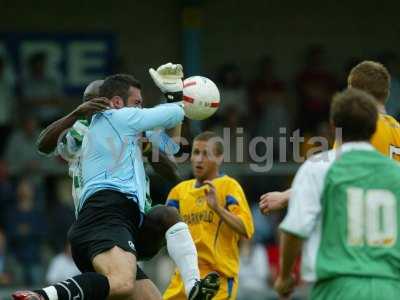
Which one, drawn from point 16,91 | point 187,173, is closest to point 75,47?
point 16,91

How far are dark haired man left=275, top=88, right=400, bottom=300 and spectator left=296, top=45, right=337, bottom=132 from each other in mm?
10022

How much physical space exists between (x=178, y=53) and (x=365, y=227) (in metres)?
11.4

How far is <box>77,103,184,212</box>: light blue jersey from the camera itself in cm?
781

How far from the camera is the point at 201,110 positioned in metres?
8.32

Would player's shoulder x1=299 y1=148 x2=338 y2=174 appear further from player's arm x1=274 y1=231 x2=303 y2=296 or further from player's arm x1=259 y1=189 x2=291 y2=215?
player's arm x1=259 y1=189 x2=291 y2=215

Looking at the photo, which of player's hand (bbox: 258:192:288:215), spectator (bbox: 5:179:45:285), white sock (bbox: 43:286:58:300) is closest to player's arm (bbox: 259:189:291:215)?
player's hand (bbox: 258:192:288:215)

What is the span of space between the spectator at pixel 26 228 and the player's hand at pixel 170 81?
643cm

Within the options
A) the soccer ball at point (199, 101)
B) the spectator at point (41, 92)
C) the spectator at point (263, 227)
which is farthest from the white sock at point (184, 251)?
the spectator at point (41, 92)

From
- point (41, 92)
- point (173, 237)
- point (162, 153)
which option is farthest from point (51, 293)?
point (41, 92)

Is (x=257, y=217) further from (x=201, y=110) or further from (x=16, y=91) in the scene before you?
(x=201, y=110)

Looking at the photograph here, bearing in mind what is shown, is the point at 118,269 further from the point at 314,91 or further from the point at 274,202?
the point at 314,91

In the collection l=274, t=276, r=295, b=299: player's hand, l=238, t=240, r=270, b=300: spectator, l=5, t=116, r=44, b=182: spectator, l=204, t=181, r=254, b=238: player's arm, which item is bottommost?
l=238, t=240, r=270, b=300: spectator

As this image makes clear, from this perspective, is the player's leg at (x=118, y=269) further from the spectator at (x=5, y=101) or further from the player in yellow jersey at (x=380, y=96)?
the spectator at (x=5, y=101)

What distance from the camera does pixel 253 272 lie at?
13992 millimetres
